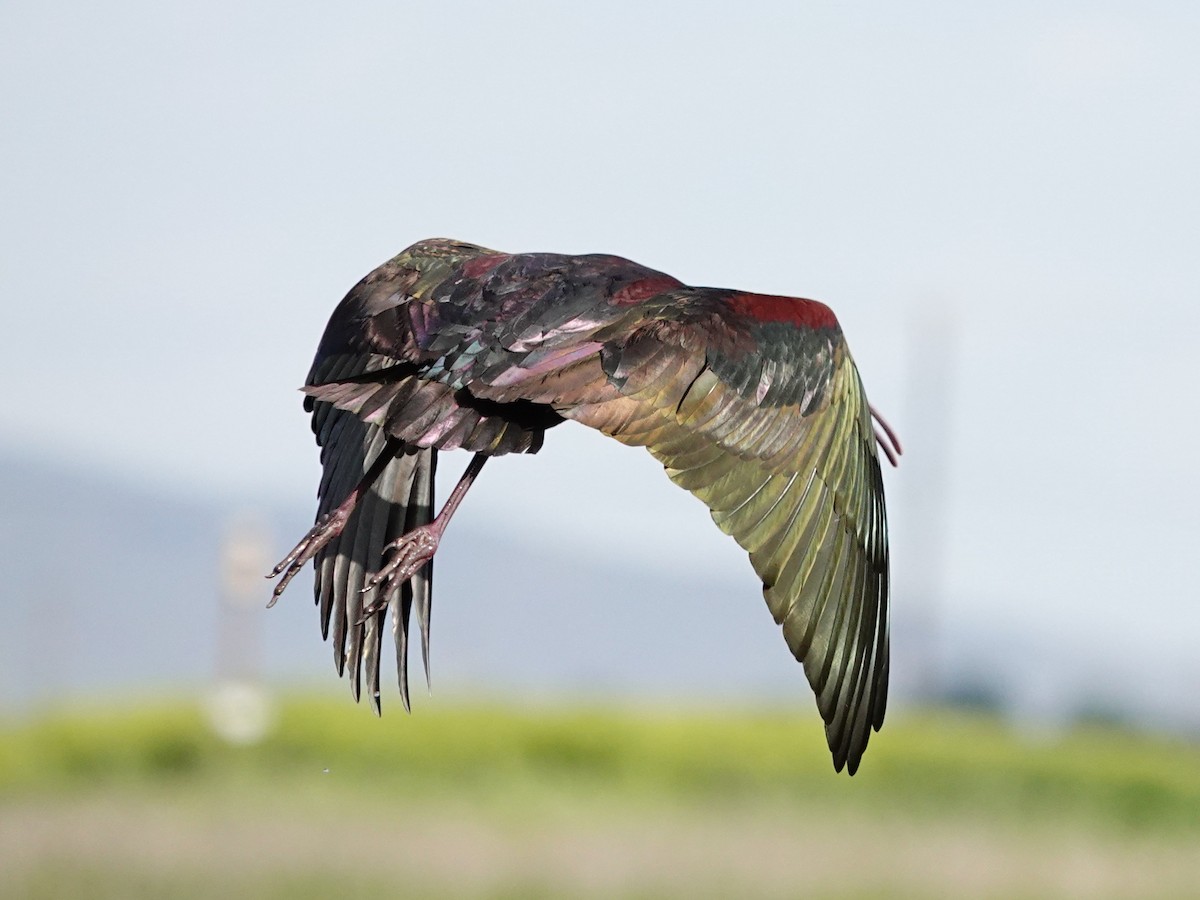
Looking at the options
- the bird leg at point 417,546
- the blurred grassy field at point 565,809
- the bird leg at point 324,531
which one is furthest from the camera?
the blurred grassy field at point 565,809

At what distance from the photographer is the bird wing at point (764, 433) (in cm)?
750

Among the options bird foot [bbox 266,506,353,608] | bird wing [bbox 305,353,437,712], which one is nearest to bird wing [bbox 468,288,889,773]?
bird foot [bbox 266,506,353,608]

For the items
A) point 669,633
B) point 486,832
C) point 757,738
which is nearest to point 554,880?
point 486,832

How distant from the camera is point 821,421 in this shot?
7898 millimetres

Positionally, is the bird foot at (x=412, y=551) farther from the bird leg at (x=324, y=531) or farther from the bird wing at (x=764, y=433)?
the bird wing at (x=764, y=433)

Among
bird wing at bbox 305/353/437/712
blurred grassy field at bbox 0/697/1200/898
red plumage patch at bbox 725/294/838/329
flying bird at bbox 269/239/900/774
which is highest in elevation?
red plumage patch at bbox 725/294/838/329

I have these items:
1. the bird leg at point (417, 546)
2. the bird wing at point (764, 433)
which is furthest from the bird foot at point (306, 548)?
the bird wing at point (764, 433)

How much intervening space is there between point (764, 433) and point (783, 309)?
1.79 feet

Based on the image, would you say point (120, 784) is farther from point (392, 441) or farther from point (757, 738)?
point (392, 441)

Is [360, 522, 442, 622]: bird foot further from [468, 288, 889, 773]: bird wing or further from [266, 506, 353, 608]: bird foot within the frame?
[468, 288, 889, 773]: bird wing

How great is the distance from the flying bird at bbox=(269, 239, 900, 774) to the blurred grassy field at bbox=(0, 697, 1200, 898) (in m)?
25.2

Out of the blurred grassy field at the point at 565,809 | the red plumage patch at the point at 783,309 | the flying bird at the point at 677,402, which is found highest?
the red plumage patch at the point at 783,309

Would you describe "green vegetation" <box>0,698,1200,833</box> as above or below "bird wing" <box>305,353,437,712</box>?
below

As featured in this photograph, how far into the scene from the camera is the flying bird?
7504mm
